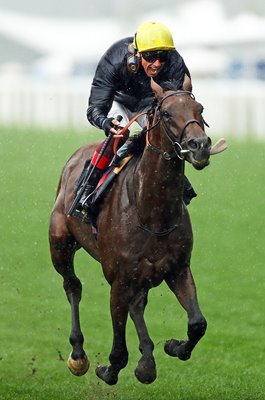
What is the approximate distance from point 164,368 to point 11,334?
4.78ft

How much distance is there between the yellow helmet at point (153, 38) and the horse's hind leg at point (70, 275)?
5.33 ft

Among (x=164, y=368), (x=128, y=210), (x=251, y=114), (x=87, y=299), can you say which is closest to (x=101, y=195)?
(x=128, y=210)

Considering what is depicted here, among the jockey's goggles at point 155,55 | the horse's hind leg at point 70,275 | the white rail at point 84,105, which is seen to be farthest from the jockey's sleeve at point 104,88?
the white rail at point 84,105

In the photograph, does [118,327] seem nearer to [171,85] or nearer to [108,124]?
[108,124]

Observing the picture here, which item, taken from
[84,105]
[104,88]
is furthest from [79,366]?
[84,105]

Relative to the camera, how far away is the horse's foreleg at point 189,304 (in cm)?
618

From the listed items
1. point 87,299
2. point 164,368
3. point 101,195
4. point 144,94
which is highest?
point 144,94

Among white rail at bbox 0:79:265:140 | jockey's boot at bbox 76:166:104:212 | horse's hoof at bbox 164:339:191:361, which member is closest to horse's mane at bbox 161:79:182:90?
jockey's boot at bbox 76:166:104:212

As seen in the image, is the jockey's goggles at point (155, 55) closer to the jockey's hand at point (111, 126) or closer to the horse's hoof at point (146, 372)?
the jockey's hand at point (111, 126)

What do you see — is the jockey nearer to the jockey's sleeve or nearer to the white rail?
the jockey's sleeve

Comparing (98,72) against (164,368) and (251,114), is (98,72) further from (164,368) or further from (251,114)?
(251,114)

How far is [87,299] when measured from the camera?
9953 mm

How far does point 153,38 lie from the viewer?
6.11 m

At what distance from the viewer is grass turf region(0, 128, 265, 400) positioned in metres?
7.62
